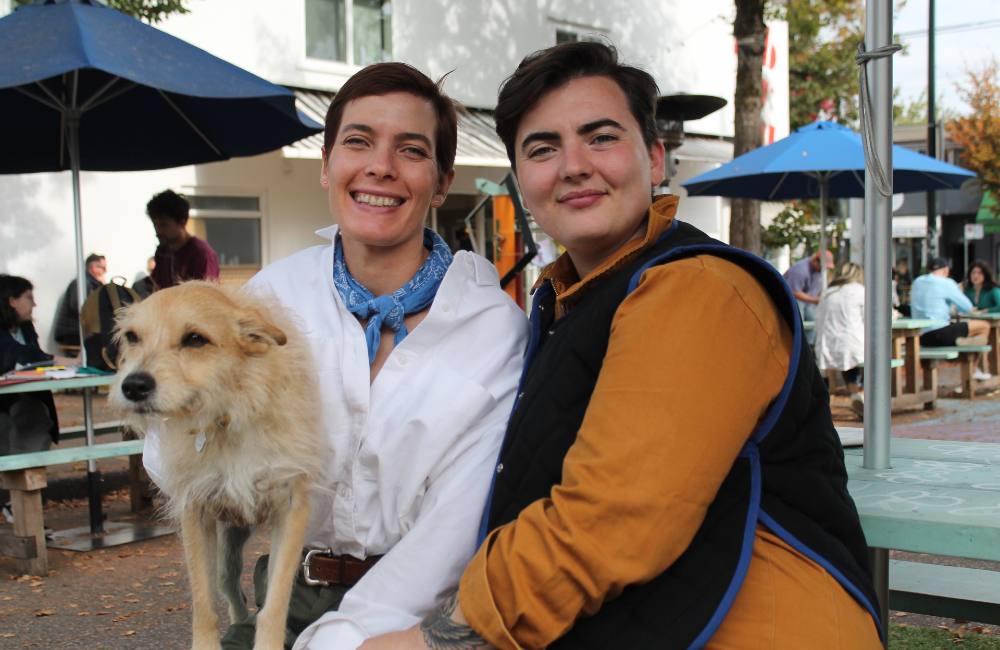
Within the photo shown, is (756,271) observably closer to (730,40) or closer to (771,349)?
(771,349)

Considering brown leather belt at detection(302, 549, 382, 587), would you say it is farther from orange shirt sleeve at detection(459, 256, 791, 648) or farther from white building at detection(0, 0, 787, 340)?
white building at detection(0, 0, 787, 340)

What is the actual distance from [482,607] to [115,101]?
6.86 metres

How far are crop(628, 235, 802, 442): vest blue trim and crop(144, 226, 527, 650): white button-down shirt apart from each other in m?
0.55

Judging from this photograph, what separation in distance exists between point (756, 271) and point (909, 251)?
1762 inches

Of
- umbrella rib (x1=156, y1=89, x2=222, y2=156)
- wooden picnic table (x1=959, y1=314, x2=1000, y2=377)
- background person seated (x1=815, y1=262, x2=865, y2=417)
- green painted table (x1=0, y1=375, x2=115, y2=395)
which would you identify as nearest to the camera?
green painted table (x1=0, y1=375, x2=115, y2=395)

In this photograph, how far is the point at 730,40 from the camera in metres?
23.2

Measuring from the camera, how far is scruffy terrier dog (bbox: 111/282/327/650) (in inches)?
85.0

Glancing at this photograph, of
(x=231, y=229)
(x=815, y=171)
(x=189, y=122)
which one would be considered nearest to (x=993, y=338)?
(x=815, y=171)

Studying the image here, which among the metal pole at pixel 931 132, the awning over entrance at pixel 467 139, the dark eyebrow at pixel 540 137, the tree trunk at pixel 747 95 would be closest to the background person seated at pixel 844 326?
the tree trunk at pixel 747 95

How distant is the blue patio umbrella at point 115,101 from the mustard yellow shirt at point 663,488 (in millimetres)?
4712

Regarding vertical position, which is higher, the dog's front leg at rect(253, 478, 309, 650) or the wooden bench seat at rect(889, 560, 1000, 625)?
the dog's front leg at rect(253, 478, 309, 650)

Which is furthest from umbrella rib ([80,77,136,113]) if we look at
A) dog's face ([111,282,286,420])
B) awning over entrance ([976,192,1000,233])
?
awning over entrance ([976,192,1000,233])

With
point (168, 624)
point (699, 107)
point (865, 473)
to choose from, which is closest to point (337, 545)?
point (865, 473)

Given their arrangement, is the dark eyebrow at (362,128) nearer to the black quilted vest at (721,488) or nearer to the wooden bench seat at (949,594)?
the black quilted vest at (721,488)
